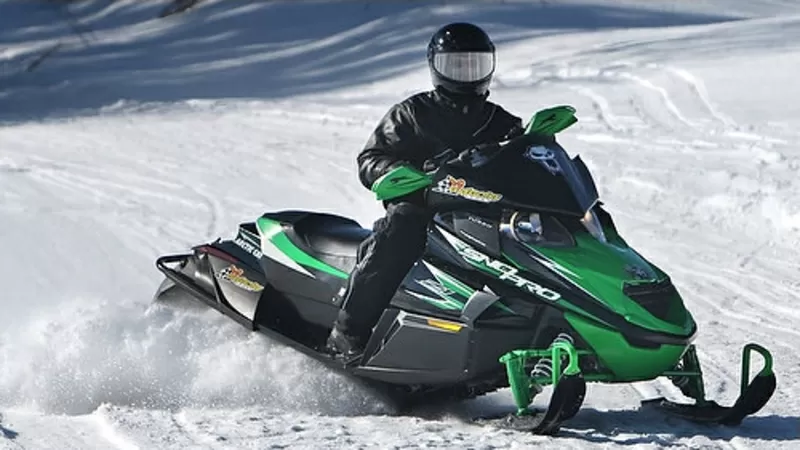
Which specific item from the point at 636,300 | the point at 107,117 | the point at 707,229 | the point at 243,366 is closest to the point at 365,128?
the point at 107,117

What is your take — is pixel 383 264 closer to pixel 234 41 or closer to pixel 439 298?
pixel 439 298

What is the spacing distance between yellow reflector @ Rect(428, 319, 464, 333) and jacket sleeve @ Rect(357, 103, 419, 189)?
0.60 m

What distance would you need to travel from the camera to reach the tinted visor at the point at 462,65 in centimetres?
553

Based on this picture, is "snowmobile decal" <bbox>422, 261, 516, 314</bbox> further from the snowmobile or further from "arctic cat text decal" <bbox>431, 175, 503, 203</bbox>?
"arctic cat text decal" <bbox>431, 175, 503, 203</bbox>

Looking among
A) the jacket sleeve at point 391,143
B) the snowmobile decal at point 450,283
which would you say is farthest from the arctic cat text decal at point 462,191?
the snowmobile decal at point 450,283

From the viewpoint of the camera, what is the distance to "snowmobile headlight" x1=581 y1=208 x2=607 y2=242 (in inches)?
209

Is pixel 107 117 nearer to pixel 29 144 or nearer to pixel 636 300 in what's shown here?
pixel 29 144

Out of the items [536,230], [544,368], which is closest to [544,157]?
[536,230]

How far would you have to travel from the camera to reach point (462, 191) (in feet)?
17.5

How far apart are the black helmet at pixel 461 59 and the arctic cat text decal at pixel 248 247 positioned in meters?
1.54

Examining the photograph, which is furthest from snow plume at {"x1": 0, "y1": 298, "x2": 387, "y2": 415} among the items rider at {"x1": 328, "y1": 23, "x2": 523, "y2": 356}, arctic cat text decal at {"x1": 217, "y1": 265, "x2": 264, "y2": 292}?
rider at {"x1": 328, "y1": 23, "x2": 523, "y2": 356}

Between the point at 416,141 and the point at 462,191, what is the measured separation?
1.35 feet

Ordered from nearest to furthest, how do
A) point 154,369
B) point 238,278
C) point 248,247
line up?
1. point 154,369
2. point 238,278
3. point 248,247

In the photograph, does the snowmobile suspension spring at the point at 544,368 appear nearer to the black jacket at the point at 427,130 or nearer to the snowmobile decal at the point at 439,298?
the snowmobile decal at the point at 439,298
